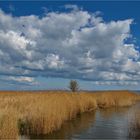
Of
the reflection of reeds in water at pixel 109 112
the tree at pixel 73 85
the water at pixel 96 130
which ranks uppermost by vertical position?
the tree at pixel 73 85

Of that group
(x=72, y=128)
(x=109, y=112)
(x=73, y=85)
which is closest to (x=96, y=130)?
(x=72, y=128)

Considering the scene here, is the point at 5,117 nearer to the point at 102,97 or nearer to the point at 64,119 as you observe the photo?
the point at 64,119

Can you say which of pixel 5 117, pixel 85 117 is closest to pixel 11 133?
pixel 5 117

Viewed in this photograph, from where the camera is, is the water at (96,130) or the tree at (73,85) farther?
the tree at (73,85)

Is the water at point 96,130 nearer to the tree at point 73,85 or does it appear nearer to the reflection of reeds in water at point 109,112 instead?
the reflection of reeds in water at point 109,112

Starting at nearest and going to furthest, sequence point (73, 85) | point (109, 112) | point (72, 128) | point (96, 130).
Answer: point (96, 130), point (72, 128), point (109, 112), point (73, 85)

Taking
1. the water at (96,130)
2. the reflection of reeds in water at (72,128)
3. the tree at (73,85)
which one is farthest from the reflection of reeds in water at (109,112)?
the tree at (73,85)

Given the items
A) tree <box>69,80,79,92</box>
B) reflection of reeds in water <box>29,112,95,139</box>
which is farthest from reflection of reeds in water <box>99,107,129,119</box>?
tree <box>69,80,79,92</box>

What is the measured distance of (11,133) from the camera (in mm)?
13172

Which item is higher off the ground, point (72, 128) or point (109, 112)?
point (109, 112)

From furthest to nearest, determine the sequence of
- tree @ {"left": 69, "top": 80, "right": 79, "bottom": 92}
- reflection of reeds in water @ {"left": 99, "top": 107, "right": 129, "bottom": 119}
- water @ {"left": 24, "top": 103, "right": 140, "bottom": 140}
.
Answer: tree @ {"left": 69, "top": 80, "right": 79, "bottom": 92}
reflection of reeds in water @ {"left": 99, "top": 107, "right": 129, "bottom": 119}
water @ {"left": 24, "top": 103, "right": 140, "bottom": 140}

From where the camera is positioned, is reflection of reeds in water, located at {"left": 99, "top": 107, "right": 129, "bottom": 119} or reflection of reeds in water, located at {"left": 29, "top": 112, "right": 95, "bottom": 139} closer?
reflection of reeds in water, located at {"left": 29, "top": 112, "right": 95, "bottom": 139}

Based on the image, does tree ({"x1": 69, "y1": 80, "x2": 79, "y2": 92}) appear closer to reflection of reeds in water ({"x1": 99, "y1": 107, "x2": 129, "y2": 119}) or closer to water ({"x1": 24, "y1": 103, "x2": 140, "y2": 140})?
reflection of reeds in water ({"x1": 99, "y1": 107, "x2": 129, "y2": 119})

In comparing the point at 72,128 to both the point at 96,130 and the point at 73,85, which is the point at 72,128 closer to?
the point at 96,130
